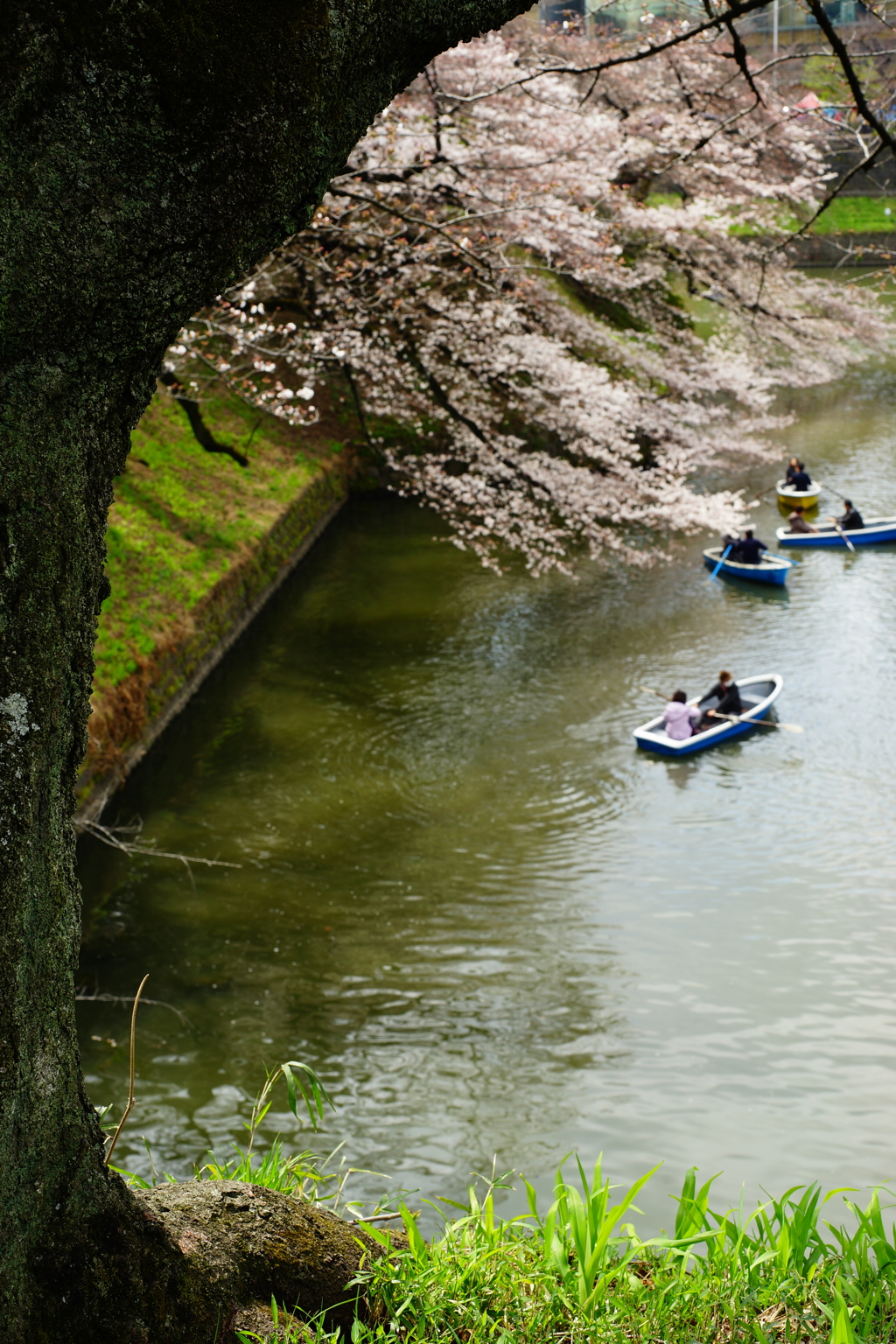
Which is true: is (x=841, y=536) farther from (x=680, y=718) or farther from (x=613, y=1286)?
(x=613, y=1286)

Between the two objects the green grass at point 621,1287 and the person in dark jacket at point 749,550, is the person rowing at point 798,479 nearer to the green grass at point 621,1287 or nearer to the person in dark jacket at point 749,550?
the person in dark jacket at point 749,550

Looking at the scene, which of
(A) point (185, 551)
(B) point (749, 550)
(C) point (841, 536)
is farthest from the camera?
(C) point (841, 536)

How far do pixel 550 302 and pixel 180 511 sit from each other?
6274 millimetres

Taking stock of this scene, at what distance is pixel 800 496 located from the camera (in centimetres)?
1769

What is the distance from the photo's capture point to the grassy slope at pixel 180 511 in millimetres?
11664

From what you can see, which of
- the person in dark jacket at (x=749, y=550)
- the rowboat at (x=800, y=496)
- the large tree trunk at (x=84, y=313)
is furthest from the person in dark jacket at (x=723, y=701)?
the large tree trunk at (x=84, y=313)

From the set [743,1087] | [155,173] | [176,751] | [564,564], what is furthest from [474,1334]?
[564,564]

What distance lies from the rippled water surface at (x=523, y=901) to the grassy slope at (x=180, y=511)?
1.21 m

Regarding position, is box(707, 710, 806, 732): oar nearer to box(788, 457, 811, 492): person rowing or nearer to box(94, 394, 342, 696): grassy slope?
box(94, 394, 342, 696): grassy slope

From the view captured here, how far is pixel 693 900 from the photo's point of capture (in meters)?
8.61

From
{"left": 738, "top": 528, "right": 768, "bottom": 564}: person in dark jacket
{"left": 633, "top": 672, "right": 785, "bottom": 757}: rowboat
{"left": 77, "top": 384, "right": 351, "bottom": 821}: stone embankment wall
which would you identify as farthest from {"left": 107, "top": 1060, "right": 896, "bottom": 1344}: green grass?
{"left": 738, "top": 528, "right": 768, "bottom": 564}: person in dark jacket

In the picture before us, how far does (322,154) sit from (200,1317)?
2.29 meters

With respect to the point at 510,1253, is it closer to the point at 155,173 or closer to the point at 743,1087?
the point at 155,173

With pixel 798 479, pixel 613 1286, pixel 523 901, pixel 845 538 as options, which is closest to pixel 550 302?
pixel 798 479
